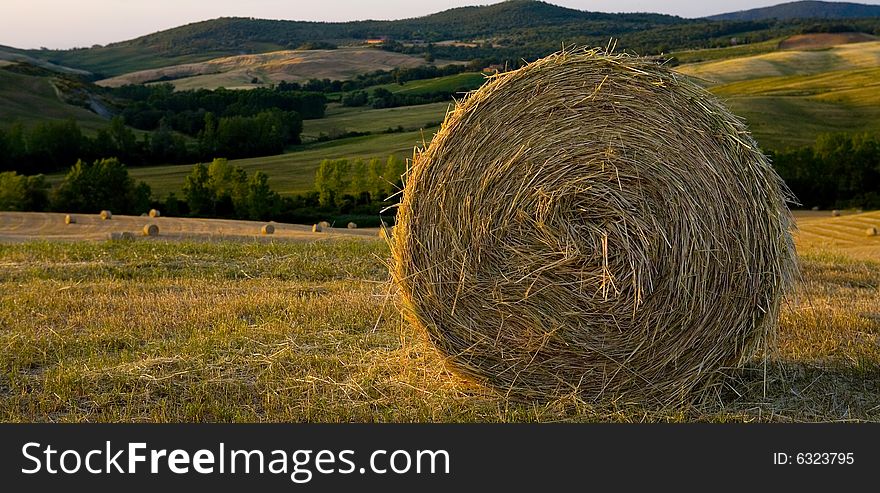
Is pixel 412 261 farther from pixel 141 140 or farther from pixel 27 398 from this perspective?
pixel 141 140

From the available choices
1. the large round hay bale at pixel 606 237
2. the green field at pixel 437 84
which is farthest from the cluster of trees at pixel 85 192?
the large round hay bale at pixel 606 237

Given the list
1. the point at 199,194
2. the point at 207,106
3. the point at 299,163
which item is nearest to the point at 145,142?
the point at 299,163

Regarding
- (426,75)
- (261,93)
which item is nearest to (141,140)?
(261,93)

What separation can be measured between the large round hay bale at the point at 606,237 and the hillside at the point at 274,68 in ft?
225

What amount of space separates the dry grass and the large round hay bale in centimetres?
30

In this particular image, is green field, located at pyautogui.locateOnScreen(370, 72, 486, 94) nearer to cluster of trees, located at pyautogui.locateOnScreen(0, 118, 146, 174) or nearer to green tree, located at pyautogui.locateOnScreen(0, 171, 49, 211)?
cluster of trees, located at pyautogui.locateOnScreen(0, 118, 146, 174)

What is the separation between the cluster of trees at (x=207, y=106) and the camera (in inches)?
2339

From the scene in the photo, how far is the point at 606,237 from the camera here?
5176mm

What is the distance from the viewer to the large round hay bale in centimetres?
525

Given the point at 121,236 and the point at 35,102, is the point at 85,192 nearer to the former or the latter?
the point at 121,236

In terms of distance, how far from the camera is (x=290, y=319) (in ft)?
24.0

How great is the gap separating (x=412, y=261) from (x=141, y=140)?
53.5 metres

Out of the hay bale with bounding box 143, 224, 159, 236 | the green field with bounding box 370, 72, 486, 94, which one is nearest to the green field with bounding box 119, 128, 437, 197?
the green field with bounding box 370, 72, 486, 94

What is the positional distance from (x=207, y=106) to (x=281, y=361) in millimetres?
60194
